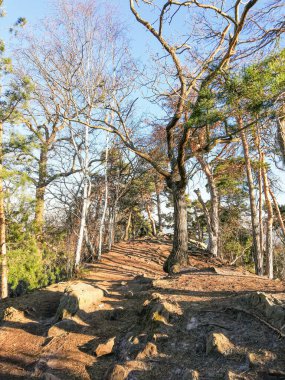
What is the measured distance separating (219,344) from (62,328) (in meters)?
2.55

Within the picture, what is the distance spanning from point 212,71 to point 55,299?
6.53 meters

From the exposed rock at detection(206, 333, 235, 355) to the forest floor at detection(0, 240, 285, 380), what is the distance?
0.04 ft

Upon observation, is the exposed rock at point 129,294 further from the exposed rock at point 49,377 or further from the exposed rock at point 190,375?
the exposed rock at point 190,375

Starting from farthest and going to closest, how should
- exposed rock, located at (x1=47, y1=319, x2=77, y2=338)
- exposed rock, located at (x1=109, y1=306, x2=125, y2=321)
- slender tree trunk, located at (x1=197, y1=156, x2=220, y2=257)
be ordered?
slender tree trunk, located at (x1=197, y1=156, x2=220, y2=257), exposed rock, located at (x1=109, y1=306, x2=125, y2=321), exposed rock, located at (x1=47, y1=319, x2=77, y2=338)

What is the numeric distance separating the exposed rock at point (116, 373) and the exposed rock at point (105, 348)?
52 cm

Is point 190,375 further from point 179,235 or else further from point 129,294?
point 179,235

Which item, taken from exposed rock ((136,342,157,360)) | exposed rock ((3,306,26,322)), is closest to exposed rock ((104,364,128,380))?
exposed rock ((136,342,157,360))

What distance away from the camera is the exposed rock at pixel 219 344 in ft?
11.6

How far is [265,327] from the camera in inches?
149

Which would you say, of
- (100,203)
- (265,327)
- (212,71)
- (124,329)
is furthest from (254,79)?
(100,203)

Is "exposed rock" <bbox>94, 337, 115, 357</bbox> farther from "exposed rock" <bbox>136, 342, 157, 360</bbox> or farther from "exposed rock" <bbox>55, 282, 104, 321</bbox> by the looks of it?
"exposed rock" <bbox>55, 282, 104, 321</bbox>

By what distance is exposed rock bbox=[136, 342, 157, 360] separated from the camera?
378 centimetres

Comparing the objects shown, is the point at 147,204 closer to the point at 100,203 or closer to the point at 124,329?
the point at 100,203

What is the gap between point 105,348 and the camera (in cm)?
419
